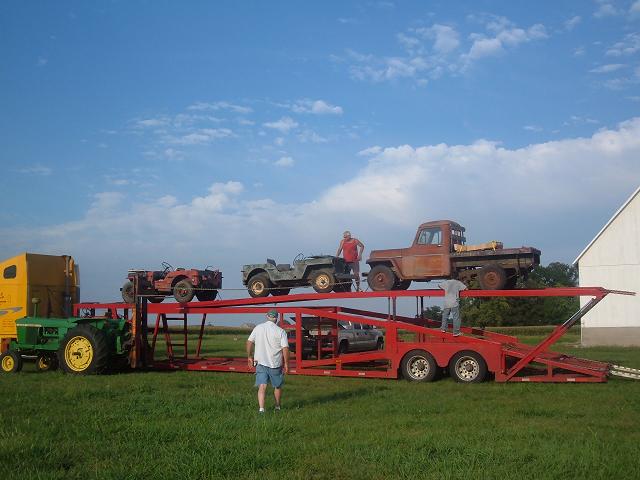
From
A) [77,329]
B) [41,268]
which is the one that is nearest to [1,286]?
[41,268]

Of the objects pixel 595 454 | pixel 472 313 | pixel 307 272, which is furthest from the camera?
pixel 472 313

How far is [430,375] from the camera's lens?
1467 centimetres

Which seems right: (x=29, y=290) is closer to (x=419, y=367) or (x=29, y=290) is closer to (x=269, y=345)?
(x=269, y=345)

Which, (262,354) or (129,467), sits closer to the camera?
(129,467)

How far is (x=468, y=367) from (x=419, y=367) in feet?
3.47

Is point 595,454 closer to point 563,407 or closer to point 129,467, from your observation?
point 563,407

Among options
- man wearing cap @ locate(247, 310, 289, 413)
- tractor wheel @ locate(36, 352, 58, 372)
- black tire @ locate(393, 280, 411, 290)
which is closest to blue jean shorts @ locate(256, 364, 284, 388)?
man wearing cap @ locate(247, 310, 289, 413)

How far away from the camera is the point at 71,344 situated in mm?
15445

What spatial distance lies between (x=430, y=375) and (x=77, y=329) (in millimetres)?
7880

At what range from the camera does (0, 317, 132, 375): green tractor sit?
1523 cm

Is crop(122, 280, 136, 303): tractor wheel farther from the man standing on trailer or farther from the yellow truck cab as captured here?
the man standing on trailer

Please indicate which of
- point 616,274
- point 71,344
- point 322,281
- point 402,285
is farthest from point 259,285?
point 616,274

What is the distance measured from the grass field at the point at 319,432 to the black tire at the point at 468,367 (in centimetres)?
102

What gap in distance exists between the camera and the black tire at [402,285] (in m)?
16.9
